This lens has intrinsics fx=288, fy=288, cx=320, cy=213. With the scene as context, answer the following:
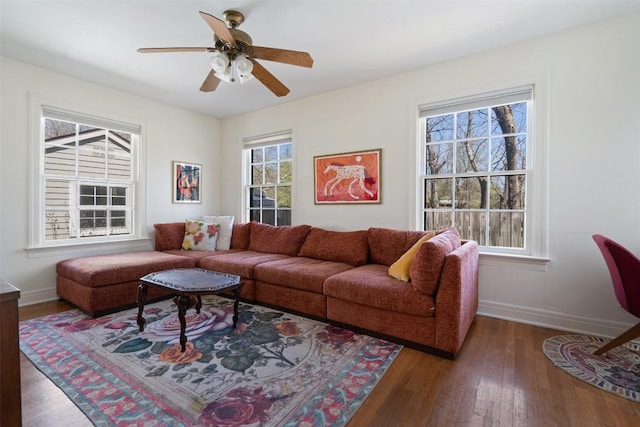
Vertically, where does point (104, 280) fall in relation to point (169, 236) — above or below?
below

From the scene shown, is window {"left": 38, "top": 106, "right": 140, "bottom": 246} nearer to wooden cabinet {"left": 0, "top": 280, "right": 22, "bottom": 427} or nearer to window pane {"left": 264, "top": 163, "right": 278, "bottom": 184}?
window pane {"left": 264, "top": 163, "right": 278, "bottom": 184}

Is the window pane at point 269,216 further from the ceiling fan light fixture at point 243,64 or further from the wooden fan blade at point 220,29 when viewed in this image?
the wooden fan blade at point 220,29

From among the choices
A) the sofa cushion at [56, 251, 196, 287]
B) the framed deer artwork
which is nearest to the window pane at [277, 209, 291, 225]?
the framed deer artwork

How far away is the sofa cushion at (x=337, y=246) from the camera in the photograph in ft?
10.5

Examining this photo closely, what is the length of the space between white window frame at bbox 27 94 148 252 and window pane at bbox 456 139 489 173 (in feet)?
13.5

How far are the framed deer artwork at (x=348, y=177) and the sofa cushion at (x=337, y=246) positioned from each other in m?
0.48

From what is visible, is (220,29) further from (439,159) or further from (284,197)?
(284,197)

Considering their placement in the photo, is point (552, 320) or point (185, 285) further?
point (552, 320)

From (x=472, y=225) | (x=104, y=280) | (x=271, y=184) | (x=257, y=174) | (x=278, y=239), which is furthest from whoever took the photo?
(x=257, y=174)

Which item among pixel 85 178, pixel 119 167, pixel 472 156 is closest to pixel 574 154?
pixel 472 156

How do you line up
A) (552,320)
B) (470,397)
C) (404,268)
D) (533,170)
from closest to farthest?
(470,397) < (404,268) < (552,320) < (533,170)

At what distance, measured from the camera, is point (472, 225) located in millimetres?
3039

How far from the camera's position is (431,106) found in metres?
3.18

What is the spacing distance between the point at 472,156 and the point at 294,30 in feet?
7.07
